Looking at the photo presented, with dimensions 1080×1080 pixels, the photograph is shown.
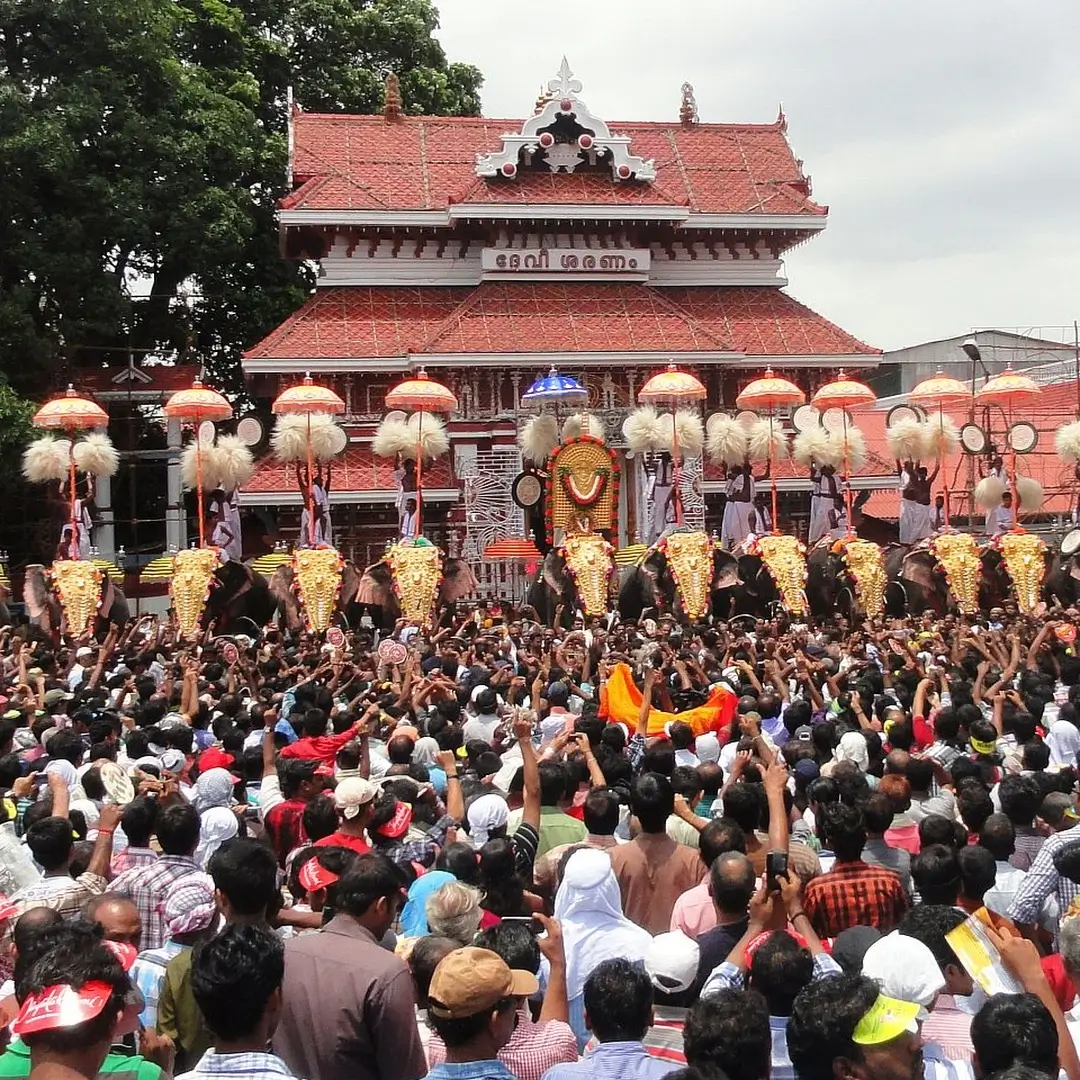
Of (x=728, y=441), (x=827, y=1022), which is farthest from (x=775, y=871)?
(x=728, y=441)

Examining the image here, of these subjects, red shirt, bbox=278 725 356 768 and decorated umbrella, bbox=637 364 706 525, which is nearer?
red shirt, bbox=278 725 356 768

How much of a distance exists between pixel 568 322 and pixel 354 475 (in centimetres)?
555

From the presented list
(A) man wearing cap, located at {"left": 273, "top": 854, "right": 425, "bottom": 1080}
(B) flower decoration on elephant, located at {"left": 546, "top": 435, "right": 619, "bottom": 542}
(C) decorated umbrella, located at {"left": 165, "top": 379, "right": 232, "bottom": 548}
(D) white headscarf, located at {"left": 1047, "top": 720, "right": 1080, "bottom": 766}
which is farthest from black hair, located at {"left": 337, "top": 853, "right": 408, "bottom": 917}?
(B) flower decoration on elephant, located at {"left": 546, "top": 435, "right": 619, "bottom": 542}

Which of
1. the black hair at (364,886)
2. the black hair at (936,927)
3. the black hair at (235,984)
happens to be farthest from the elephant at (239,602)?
the black hair at (235,984)

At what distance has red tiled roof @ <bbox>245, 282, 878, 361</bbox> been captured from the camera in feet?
91.5

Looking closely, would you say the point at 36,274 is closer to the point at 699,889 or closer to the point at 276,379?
the point at 276,379

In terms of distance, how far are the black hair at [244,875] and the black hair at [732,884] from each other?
1.55m

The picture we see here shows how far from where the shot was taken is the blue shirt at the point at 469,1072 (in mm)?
3705

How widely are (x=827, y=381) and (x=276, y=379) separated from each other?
12.0m

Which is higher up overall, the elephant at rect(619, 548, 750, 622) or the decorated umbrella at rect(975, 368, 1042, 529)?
the decorated umbrella at rect(975, 368, 1042, 529)

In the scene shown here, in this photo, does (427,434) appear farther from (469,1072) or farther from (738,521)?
(469,1072)

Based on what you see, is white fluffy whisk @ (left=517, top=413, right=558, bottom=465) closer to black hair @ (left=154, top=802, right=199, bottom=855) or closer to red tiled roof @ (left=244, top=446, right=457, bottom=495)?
red tiled roof @ (left=244, top=446, right=457, bottom=495)

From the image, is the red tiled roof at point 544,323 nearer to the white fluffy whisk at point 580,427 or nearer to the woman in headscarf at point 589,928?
the white fluffy whisk at point 580,427

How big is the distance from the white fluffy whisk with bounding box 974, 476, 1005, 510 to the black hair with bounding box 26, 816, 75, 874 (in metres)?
19.0
